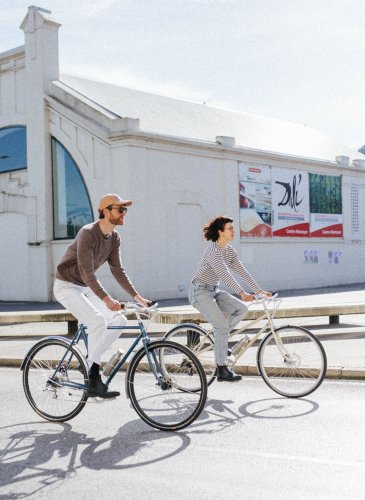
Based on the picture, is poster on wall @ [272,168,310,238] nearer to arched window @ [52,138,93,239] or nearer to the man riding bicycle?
arched window @ [52,138,93,239]

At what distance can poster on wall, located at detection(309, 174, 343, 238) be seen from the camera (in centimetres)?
3034

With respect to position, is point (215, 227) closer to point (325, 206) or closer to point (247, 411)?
point (247, 411)

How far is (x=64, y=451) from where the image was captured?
5238 millimetres

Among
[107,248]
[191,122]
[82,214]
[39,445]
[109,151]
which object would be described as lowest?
[39,445]

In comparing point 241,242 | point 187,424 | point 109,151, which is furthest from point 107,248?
point 241,242

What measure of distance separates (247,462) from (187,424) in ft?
3.27

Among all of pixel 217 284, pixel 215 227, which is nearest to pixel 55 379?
pixel 217 284

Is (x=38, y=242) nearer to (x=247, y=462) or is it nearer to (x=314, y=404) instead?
(x=314, y=404)

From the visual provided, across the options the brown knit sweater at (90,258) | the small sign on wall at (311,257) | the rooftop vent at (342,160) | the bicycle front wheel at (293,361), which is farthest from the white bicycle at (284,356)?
the rooftop vent at (342,160)

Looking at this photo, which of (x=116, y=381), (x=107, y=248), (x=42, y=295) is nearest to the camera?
(x=107, y=248)

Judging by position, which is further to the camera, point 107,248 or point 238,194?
point 238,194

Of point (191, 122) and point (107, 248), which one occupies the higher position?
point (191, 122)

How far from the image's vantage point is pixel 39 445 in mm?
5438

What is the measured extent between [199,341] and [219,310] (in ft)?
1.39
